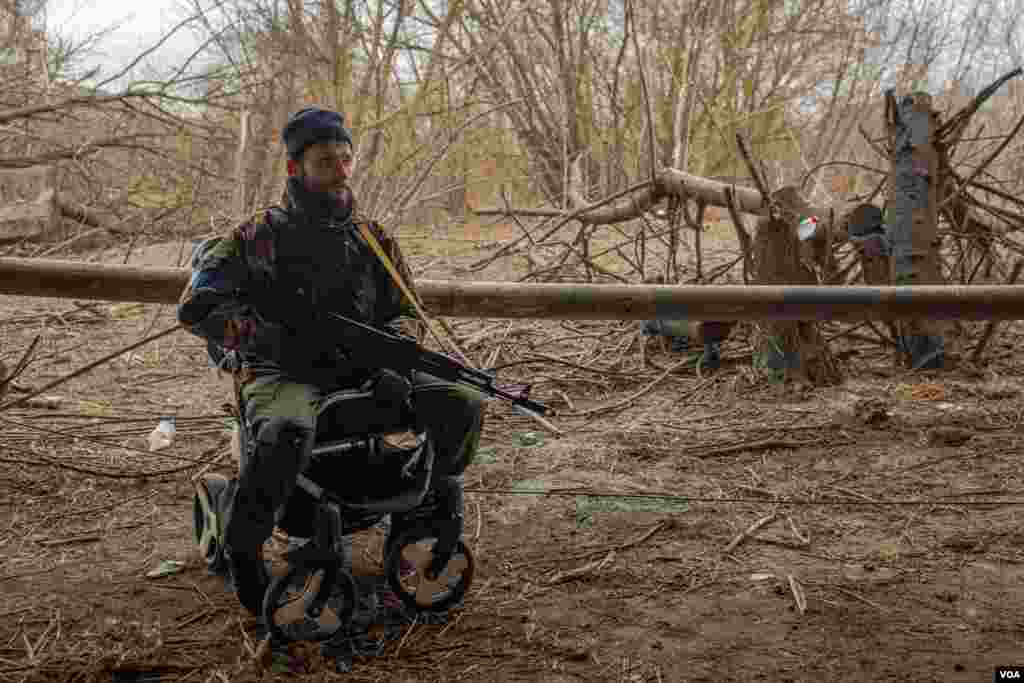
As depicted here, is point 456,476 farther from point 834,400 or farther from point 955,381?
point 955,381

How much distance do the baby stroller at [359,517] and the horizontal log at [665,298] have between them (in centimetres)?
77

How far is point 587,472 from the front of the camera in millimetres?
4457

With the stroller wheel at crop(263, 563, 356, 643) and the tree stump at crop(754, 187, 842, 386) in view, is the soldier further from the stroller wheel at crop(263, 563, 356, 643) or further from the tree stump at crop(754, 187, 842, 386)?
the tree stump at crop(754, 187, 842, 386)

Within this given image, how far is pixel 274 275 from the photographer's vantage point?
2793 mm

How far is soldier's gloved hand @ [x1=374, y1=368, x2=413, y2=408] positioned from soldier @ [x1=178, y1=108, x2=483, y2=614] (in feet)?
0.33

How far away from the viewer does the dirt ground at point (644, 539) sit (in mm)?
2756

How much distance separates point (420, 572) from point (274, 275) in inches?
38.0

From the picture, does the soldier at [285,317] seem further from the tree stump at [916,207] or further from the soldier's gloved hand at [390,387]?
the tree stump at [916,207]

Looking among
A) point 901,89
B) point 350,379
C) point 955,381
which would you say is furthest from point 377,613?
point 901,89

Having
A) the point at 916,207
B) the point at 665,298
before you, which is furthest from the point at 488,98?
the point at 665,298

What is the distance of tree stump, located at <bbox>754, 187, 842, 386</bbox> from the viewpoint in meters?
5.51

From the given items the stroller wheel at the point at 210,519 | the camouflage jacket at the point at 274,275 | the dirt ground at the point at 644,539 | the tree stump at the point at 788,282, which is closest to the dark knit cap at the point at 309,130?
the camouflage jacket at the point at 274,275

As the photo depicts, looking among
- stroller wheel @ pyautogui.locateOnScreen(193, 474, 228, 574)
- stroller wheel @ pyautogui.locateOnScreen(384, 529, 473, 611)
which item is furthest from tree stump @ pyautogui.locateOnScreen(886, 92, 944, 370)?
stroller wheel @ pyautogui.locateOnScreen(193, 474, 228, 574)

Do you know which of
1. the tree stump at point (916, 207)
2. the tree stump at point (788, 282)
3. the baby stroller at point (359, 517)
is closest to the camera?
the baby stroller at point (359, 517)
